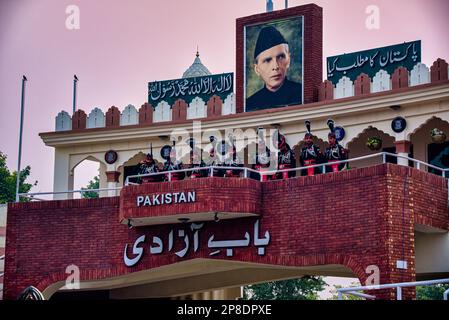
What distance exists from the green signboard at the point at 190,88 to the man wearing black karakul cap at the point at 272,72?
121 centimetres

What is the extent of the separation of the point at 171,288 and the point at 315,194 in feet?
28.3

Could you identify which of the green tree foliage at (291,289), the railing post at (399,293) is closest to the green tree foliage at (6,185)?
the green tree foliage at (291,289)

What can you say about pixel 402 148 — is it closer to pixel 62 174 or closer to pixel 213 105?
pixel 213 105

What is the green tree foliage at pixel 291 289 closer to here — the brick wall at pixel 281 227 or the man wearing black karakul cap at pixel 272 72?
the man wearing black karakul cap at pixel 272 72

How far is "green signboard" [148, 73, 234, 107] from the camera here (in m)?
38.5

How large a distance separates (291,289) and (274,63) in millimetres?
24858

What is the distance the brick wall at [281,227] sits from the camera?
3020cm

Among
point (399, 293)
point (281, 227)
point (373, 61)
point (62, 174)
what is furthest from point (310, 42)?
point (399, 293)

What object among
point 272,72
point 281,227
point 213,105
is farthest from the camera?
point 213,105

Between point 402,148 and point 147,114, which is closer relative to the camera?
point 402,148

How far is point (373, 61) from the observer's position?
3578 centimetres

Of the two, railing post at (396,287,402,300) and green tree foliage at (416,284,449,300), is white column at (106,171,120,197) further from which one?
green tree foliage at (416,284,449,300)

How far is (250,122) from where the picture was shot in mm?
37000

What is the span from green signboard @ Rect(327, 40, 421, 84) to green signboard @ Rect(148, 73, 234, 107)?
3.50 meters
